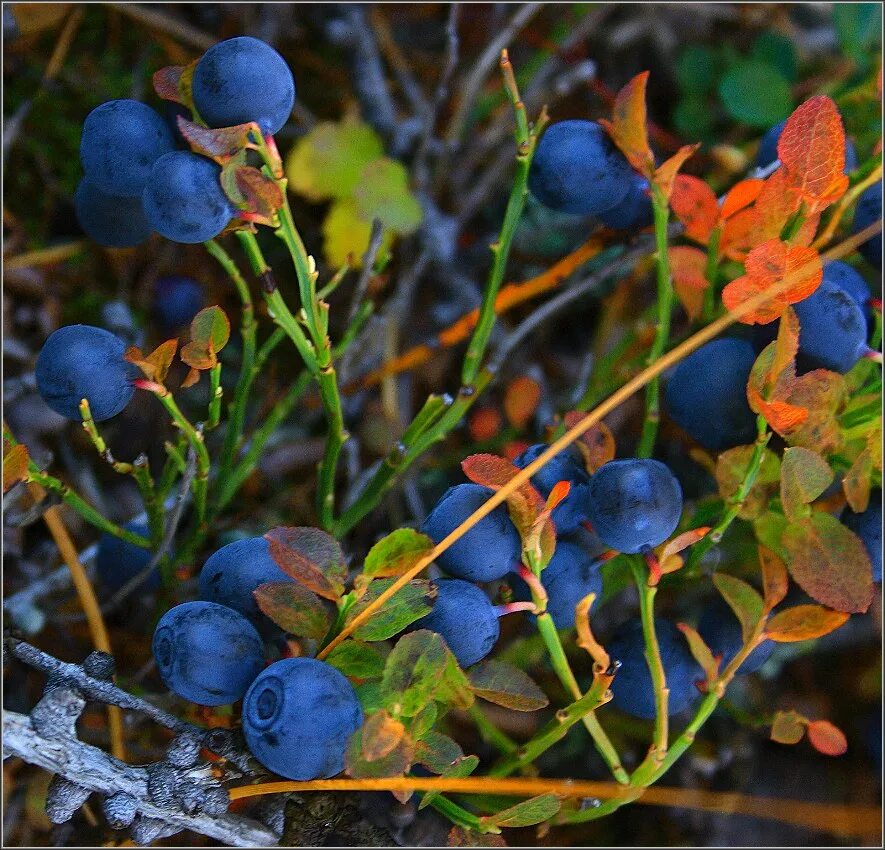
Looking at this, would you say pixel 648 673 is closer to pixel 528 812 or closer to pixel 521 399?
pixel 528 812

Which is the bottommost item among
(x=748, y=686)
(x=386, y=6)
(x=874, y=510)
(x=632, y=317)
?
(x=748, y=686)

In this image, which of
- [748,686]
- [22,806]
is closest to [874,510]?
[748,686]

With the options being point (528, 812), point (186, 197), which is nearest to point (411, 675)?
point (528, 812)

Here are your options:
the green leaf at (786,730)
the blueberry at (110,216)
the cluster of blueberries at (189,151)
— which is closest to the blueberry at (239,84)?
the cluster of blueberries at (189,151)

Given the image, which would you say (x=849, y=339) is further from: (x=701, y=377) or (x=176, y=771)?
(x=176, y=771)

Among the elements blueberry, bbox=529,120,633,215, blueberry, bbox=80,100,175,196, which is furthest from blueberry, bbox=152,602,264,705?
blueberry, bbox=529,120,633,215

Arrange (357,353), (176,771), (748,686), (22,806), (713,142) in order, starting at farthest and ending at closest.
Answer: (713,142) → (748,686) → (357,353) → (22,806) → (176,771)
